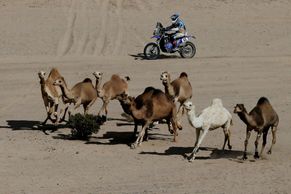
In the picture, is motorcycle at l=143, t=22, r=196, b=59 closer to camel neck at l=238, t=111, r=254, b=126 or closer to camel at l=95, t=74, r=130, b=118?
camel at l=95, t=74, r=130, b=118

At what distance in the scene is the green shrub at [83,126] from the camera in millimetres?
18453

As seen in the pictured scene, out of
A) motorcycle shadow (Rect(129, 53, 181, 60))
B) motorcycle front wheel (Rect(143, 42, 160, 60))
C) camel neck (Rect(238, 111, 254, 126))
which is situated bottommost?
camel neck (Rect(238, 111, 254, 126))

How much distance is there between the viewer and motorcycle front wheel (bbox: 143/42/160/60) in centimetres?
2955

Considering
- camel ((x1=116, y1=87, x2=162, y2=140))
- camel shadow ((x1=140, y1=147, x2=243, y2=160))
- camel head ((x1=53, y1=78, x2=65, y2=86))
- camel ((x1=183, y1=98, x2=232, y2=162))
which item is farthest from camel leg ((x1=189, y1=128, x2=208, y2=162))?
camel head ((x1=53, y1=78, x2=65, y2=86))

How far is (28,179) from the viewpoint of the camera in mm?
15242

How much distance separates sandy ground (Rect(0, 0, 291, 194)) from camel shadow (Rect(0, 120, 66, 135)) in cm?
5

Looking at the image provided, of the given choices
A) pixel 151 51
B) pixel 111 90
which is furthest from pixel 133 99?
pixel 151 51

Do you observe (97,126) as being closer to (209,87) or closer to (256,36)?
(209,87)

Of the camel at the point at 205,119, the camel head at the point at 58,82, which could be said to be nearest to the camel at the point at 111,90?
the camel head at the point at 58,82

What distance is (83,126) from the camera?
60.4 feet

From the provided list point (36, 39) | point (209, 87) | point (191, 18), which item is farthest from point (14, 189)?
point (191, 18)

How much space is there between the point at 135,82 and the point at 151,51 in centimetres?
418

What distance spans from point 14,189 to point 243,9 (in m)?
26.7

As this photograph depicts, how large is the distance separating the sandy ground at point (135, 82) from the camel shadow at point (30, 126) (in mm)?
51
